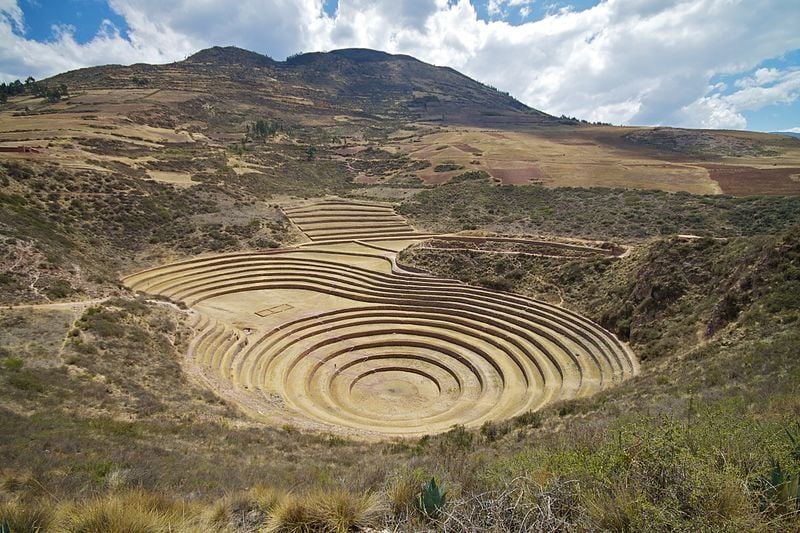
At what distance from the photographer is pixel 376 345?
2264 centimetres

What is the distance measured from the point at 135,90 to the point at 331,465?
115 m

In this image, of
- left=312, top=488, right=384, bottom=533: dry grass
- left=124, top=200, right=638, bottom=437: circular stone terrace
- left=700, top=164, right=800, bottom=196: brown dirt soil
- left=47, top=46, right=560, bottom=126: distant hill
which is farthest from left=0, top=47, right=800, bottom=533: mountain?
left=47, top=46, right=560, bottom=126: distant hill

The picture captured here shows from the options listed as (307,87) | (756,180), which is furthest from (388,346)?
(307,87)

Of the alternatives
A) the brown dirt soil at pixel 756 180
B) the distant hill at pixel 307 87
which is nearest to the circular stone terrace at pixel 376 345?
the brown dirt soil at pixel 756 180

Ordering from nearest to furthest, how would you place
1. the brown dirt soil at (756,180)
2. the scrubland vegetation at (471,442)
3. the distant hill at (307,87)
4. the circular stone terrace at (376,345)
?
1. the scrubland vegetation at (471,442)
2. the circular stone terrace at (376,345)
3. the brown dirt soil at (756,180)
4. the distant hill at (307,87)

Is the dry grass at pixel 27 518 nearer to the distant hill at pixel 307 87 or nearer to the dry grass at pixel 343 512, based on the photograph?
the dry grass at pixel 343 512

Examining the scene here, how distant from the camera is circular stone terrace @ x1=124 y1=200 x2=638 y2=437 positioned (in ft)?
56.5

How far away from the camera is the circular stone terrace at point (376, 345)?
17219mm

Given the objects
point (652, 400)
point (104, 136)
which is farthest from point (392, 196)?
point (652, 400)

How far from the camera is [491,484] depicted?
18.5 ft

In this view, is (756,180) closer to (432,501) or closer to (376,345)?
(376,345)

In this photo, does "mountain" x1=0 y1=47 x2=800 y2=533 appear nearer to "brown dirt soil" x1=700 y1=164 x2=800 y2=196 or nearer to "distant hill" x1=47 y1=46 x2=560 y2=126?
"brown dirt soil" x1=700 y1=164 x2=800 y2=196

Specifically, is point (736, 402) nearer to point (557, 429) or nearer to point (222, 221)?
point (557, 429)

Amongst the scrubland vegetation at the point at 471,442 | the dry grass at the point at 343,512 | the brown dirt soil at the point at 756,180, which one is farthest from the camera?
the brown dirt soil at the point at 756,180
